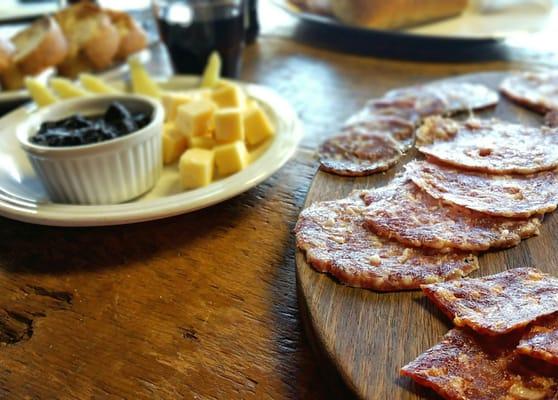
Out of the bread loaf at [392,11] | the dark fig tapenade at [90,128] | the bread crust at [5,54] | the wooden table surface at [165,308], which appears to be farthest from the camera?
the bread loaf at [392,11]

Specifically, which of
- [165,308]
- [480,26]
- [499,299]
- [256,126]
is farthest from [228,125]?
[480,26]

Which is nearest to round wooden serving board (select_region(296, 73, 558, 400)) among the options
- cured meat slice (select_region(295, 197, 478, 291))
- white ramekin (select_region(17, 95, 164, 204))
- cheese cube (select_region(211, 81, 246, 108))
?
cured meat slice (select_region(295, 197, 478, 291))

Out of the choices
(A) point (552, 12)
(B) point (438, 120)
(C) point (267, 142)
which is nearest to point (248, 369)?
(C) point (267, 142)

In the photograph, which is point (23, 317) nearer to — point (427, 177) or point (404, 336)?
point (404, 336)

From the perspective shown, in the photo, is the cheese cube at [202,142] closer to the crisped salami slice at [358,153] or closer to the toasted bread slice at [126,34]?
the crisped salami slice at [358,153]

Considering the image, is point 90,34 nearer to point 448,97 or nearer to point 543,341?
point 448,97

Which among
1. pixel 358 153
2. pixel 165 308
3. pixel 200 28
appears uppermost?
pixel 200 28

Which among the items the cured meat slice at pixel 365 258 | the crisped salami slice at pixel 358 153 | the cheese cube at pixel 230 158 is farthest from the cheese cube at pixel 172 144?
the cured meat slice at pixel 365 258
